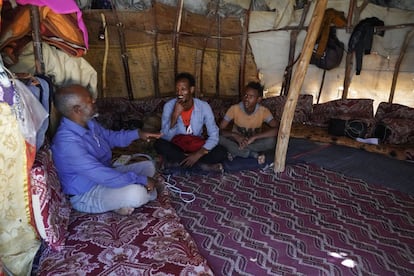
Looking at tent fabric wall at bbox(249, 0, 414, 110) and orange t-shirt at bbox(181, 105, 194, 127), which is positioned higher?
tent fabric wall at bbox(249, 0, 414, 110)

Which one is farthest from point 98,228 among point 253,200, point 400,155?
point 400,155

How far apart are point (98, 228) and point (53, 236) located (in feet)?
1.09

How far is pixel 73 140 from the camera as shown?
2107 mm

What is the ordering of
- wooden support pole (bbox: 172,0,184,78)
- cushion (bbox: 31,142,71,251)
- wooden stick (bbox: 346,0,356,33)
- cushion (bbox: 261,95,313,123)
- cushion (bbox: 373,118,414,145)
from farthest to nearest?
cushion (bbox: 261,95,313,123), wooden support pole (bbox: 172,0,184,78), wooden stick (bbox: 346,0,356,33), cushion (bbox: 373,118,414,145), cushion (bbox: 31,142,71,251)

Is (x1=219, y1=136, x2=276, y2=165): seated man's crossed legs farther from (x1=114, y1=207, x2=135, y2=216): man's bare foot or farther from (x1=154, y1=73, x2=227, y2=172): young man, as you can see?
(x1=114, y1=207, x2=135, y2=216): man's bare foot

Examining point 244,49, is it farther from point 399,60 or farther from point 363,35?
point 399,60

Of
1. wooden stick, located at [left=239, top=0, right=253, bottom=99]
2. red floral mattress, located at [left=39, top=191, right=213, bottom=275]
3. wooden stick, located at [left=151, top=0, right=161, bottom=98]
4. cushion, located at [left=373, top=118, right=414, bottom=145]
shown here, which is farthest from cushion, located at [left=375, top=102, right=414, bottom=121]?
red floral mattress, located at [left=39, top=191, right=213, bottom=275]

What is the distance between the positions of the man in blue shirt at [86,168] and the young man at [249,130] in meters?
1.34

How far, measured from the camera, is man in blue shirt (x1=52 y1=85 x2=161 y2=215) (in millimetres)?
2117

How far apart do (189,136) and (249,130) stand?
777 millimetres

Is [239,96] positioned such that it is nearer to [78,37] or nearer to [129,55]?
[129,55]

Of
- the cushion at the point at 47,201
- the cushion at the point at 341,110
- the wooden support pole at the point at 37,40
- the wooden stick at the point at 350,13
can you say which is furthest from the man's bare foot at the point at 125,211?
the wooden stick at the point at 350,13

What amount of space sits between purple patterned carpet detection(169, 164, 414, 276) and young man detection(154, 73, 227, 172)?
173 millimetres

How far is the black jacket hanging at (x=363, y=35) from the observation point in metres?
4.52
